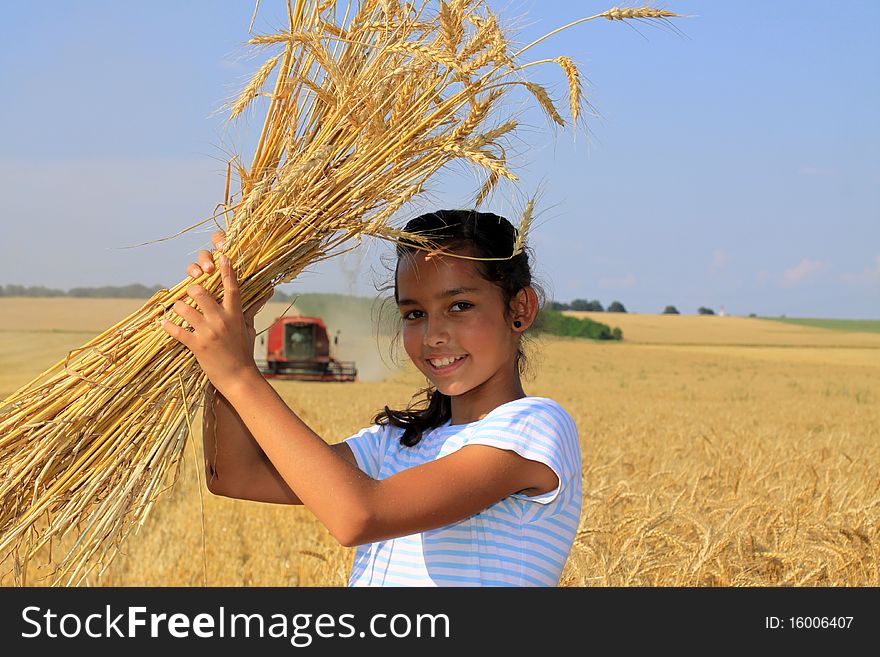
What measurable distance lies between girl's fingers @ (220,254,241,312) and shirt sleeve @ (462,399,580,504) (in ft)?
1.54

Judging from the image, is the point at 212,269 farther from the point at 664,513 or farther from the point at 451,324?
the point at 664,513

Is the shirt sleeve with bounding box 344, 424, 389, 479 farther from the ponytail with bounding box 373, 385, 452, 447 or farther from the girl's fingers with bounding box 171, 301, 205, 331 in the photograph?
the girl's fingers with bounding box 171, 301, 205, 331

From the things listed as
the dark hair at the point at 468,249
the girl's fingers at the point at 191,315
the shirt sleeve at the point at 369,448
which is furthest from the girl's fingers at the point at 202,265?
the shirt sleeve at the point at 369,448

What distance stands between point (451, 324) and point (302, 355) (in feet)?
63.3

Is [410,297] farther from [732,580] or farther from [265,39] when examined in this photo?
[732,580]

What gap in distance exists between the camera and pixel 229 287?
5.18 feet

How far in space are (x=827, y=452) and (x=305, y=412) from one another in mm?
5577

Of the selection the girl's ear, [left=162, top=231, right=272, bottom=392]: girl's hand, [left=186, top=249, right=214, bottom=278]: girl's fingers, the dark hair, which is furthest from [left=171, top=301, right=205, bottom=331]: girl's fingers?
the girl's ear

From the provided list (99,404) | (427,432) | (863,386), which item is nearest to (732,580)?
(427,432)

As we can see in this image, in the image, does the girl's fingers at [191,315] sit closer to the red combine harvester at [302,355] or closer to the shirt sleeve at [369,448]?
the shirt sleeve at [369,448]

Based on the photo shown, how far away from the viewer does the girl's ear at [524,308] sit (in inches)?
71.5

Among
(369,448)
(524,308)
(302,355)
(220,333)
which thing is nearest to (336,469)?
(220,333)

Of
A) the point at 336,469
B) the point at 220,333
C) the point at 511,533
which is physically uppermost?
the point at 220,333
